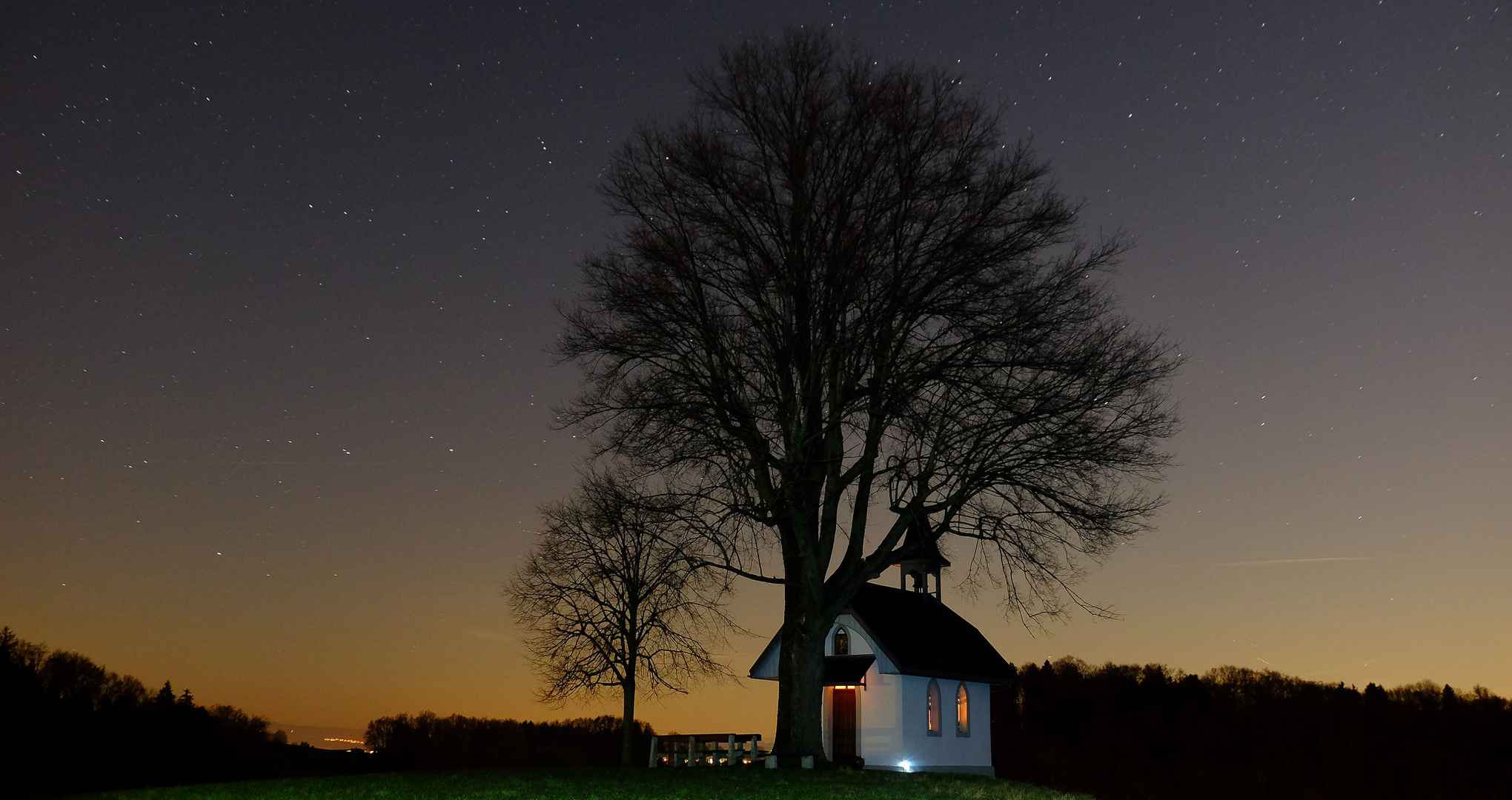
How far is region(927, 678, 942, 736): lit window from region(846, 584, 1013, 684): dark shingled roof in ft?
1.72

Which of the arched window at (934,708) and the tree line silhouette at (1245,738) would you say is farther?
the tree line silhouette at (1245,738)

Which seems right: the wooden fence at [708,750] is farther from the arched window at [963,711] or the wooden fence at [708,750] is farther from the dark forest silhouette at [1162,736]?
the dark forest silhouette at [1162,736]

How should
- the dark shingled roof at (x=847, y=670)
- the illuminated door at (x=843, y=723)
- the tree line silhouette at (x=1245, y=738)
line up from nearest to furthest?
the dark shingled roof at (x=847, y=670), the illuminated door at (x=843, y=723), the tree line silhouette at (x=1245, y=738)

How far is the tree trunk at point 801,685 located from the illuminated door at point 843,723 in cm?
1324

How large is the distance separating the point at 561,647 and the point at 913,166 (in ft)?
72.4

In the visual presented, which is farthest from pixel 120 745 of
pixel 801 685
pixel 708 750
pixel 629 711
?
pixel 801 685

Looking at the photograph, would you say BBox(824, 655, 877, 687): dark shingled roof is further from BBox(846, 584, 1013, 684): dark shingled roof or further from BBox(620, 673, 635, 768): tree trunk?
BBox(620, 673, 635, 768): tree trunk

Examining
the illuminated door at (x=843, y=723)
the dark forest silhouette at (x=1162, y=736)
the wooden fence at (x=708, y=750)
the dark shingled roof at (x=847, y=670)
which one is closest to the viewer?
the wooden fence at (x=708, y=750)

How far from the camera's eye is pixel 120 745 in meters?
36.8

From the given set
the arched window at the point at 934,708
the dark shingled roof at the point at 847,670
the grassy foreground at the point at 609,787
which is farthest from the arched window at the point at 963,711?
the grassy foreground at the point at 609,787

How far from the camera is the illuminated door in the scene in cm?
3573

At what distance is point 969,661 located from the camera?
40.2 metres

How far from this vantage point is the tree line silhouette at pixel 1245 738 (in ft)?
250

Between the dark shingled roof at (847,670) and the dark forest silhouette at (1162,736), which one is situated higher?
the dark shingled roof at (847,670)
